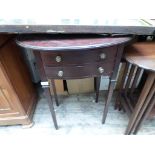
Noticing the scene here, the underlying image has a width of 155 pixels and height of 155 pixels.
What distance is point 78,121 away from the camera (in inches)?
49.4

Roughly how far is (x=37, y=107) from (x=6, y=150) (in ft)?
1.33

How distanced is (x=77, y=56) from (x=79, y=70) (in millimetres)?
84

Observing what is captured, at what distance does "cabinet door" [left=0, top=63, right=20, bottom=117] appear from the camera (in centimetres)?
91

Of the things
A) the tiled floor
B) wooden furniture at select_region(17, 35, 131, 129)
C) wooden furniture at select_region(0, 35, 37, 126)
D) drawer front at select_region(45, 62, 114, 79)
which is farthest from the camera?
the tiled floor

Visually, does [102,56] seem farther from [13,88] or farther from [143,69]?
[13,88]

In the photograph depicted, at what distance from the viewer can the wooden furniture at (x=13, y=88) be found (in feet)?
2.99

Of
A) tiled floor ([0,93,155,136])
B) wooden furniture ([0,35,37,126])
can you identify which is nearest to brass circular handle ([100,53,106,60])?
wooden furniture ([0,35,37,126])

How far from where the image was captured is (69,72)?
0.78 m

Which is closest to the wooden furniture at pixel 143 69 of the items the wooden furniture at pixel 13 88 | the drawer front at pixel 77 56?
the drawer front at pixel 77 56

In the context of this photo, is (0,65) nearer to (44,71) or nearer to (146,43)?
(44,71)

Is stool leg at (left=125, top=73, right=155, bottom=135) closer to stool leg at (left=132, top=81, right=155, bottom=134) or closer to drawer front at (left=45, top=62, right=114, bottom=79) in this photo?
stool leg at (left=132, top=81, right=155, bottom=134)

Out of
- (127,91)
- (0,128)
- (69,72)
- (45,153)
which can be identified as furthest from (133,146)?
(0,128)

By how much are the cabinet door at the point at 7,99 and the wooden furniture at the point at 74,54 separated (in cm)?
26

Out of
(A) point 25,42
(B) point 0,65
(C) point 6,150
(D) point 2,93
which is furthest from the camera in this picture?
(C) point 6,150
